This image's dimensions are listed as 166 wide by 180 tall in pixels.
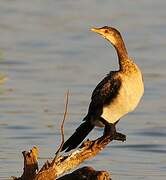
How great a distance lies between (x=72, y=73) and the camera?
65.7 feet

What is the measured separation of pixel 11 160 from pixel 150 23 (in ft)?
32.0

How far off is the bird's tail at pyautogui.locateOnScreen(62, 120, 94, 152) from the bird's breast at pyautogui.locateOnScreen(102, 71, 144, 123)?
20 centimetres

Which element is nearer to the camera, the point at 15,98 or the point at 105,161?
the point at 105,161

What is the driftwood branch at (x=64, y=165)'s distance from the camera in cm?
1105

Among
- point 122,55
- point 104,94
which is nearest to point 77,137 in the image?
point 104,94

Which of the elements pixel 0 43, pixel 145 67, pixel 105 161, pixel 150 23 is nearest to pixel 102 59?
pixel 145 67

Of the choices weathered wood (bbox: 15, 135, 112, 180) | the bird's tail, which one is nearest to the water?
the bird's tail

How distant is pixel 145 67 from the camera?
2020 cm

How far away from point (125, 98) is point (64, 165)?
106 cm

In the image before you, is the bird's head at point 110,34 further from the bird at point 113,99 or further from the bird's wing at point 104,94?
the bird's wing at point 104,94

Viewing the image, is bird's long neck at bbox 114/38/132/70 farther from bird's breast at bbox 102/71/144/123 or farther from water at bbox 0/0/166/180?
water at bbox 0/0/166/180

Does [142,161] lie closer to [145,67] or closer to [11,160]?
[11,160]

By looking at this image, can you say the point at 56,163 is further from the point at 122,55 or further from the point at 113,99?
the point at 122,55

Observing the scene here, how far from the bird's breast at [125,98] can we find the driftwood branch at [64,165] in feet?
0.98
